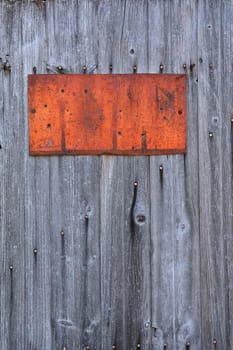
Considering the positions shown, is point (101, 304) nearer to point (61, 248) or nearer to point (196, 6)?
point (61, 248)

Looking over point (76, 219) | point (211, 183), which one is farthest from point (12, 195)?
point (211, 183)

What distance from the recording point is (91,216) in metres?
1.60

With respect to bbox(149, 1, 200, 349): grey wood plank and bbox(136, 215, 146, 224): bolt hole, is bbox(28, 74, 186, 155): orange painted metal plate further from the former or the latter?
bbox(136, 215, 146, 224): bolt hole

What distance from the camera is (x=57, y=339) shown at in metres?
1.60

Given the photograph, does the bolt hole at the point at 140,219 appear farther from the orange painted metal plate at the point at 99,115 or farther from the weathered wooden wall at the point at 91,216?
the orange painted metal plate at the point at 99,115

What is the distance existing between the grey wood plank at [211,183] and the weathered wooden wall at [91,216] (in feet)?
0.13

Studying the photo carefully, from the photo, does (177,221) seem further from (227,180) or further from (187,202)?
(227,180)

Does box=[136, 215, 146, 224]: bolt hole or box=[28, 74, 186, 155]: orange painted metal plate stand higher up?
box=[28, 74, 186, 155]: orange painted metal plate

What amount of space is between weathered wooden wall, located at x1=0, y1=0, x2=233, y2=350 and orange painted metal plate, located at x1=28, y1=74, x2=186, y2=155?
0.03 meters

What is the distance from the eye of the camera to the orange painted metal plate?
5.18ft

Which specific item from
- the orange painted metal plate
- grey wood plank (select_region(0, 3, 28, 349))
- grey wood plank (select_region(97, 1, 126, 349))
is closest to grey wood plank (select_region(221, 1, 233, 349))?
the orange painted metal plate

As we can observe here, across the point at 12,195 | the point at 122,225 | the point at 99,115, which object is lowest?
the point at 122,225

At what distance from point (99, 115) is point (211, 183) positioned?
17.4 inches

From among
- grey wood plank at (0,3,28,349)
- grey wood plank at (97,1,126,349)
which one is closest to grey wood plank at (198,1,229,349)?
grey wood plank at (97,1,126,349)
